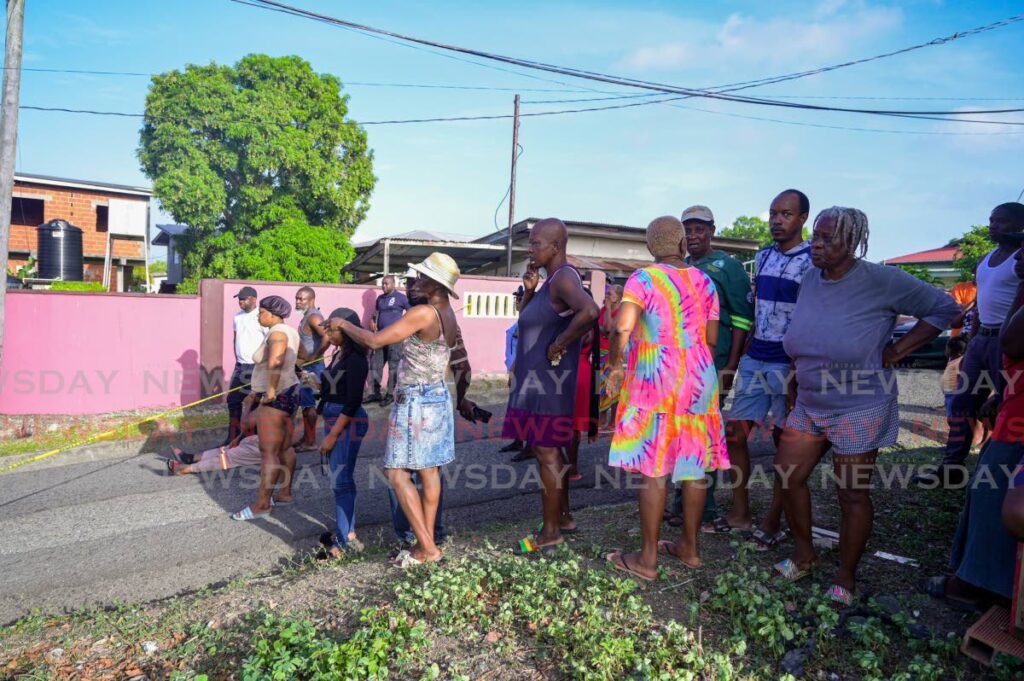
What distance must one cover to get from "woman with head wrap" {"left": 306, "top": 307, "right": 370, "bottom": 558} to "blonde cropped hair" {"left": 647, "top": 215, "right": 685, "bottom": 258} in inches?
77.3

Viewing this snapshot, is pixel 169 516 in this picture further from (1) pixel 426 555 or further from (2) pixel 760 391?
(2) pixel 760 391

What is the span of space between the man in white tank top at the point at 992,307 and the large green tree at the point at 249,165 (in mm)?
19723

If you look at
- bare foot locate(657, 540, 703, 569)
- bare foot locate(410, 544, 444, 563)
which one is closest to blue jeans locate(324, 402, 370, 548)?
bare foot locate(410, 544, 444, 563)

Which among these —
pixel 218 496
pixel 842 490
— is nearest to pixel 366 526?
pixel 218 496

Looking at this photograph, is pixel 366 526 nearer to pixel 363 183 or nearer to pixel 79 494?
pixel 79 494

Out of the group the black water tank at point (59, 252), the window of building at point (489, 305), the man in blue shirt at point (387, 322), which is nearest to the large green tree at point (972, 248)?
the window of building at point (489, 305)

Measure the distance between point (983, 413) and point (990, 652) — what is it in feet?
5.01

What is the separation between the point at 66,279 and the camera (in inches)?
744

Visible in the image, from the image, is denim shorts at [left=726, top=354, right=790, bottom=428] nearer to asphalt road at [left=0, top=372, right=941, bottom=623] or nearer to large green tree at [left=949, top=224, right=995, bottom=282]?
asphalt road at [left=0, top=372, right=941, bottom=623]

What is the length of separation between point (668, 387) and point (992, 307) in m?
2.71

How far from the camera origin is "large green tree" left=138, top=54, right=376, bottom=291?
21.7 m

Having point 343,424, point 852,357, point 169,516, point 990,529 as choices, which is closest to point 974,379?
point 990,529

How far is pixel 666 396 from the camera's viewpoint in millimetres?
3490

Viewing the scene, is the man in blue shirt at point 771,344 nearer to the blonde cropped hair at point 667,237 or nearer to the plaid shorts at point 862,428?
the plaid shorts at point 862,428
